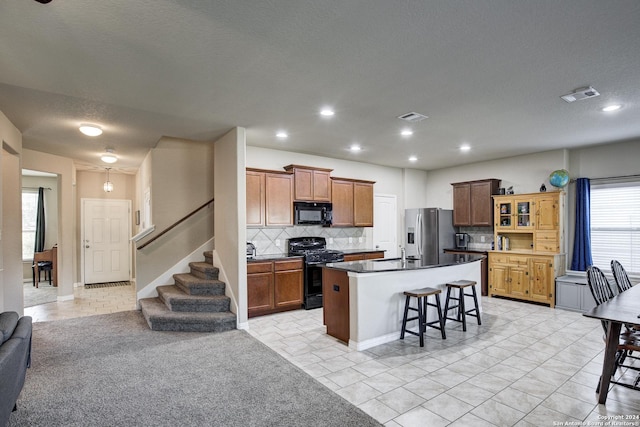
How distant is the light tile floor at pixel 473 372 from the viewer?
98.8 inches

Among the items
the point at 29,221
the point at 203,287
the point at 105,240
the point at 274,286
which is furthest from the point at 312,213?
the point at 29,221

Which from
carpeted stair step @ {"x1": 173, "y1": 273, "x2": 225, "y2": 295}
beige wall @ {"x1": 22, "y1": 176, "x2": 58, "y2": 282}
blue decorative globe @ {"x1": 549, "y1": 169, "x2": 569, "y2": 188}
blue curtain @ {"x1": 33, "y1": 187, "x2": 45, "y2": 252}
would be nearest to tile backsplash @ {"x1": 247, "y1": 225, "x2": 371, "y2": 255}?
carpeted stair step @ {"x1": 173, "y1": 273, "x2": 225, "y2": 295}

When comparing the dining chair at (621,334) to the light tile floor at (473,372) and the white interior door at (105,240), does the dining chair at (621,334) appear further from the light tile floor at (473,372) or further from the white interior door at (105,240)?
the white interior door at (105,240)

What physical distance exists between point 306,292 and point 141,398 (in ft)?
10.1

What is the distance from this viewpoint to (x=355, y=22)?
2.22 meters

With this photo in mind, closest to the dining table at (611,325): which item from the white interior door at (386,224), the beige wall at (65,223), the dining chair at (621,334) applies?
the dining chair at (621,334)

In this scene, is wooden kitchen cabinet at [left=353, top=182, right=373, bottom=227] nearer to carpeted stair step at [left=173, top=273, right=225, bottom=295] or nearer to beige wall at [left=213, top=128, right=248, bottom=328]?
beige wall at [left=213, top=128, right=248, bottom=328]

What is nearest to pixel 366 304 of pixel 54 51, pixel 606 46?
pixel 606 46

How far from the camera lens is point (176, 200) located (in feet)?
18.6

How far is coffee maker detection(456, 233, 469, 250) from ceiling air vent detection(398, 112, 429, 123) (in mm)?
3991

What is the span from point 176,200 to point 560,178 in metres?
6.57

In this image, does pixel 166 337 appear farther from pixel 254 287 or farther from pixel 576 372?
pixel 576 372

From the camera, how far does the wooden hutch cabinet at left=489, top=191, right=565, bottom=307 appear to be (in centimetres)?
588

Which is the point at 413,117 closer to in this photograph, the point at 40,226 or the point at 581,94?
the point at 581,94
